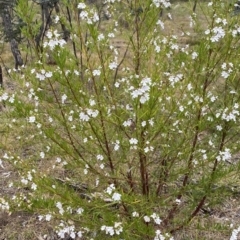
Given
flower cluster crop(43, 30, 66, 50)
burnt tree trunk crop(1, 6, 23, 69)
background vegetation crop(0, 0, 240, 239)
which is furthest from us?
burnt tree trunk crop(1, 6, 23, 69)

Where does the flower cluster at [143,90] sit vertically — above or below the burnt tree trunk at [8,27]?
below

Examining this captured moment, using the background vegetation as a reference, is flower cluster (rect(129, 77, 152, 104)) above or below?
below

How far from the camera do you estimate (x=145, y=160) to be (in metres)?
4.22

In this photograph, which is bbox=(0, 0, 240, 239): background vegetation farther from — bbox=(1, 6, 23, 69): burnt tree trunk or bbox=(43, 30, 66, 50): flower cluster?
bbox=(1, 6, 23, 69): burnt tree trunk

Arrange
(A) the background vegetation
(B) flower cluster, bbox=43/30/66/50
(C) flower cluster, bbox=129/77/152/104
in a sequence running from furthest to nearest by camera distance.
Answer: (A) the background vegetation → (B) flower cluster, bbox=43/30/66/50 → (C) flower cluster, bbox=129/77/152/104

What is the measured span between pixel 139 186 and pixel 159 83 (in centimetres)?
180

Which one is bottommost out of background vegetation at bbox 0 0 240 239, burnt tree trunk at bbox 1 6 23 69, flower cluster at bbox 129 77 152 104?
flower cluster at bbox 129 77 152 104

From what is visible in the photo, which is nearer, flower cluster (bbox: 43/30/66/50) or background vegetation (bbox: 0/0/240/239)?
flower cluster (bbox: 43/30/66/50)

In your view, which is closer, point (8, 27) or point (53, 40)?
point (53, 40)

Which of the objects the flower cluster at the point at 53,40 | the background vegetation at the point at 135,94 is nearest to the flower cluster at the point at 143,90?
the background vegetation at the point at 135,94

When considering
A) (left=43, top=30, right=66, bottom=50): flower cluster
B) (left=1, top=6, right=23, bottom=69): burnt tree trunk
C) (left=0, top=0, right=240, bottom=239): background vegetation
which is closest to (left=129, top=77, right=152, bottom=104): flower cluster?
(left=0, top=0, right=240, bottom=239): background vegetation

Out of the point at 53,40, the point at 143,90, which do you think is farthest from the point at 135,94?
the point at 53,40

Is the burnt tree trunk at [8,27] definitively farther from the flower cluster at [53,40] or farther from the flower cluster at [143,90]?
Answer: the flower cluster at [143,90]

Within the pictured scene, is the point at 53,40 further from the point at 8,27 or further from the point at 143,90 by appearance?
the point at 8,27
